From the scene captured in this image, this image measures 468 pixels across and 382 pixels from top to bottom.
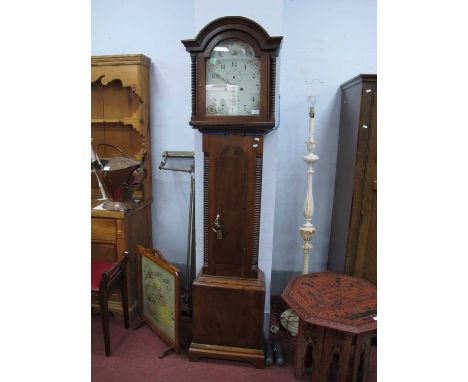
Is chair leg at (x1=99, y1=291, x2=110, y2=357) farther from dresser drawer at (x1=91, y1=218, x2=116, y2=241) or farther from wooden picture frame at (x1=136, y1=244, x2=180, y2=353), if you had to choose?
dresser drawer at (x1=91, y1=218, x2=116, y2=241)

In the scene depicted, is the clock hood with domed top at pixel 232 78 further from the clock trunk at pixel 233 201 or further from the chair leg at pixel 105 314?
the chair leg at pixel 105 314

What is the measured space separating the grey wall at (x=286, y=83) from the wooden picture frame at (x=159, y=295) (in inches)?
19.9

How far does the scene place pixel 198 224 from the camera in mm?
1738

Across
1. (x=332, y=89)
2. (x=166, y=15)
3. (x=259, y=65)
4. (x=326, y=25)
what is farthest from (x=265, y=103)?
(x=166, y=15)

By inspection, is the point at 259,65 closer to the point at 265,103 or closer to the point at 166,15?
the point at 265,103

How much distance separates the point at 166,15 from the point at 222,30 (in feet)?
3.33

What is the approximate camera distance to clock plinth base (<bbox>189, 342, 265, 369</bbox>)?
5.35 feet

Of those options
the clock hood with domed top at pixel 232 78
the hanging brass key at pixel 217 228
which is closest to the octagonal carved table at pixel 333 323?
the hanging brass key at pixel 217 228

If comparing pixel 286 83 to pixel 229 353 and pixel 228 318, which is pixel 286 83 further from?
pixel 229 353

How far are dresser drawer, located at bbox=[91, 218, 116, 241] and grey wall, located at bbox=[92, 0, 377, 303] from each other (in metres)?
0.51

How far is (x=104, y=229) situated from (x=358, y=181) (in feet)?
5.17

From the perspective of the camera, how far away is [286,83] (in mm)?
2109

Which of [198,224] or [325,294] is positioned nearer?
[325,294]

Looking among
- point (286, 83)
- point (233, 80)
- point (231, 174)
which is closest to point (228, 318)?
point (231, 174)
